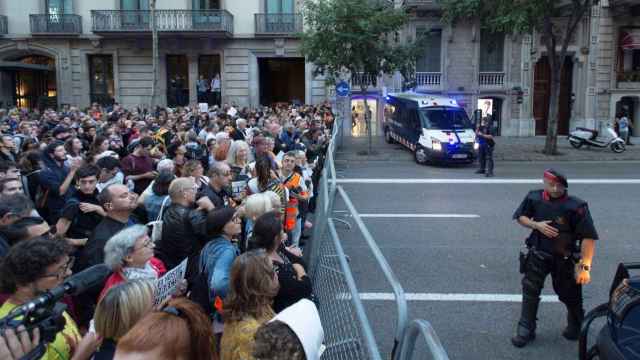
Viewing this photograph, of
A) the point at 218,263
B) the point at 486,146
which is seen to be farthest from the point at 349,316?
the point at 486,146

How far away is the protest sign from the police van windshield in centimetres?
1578

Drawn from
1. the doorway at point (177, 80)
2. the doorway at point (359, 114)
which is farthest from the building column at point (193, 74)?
the doorway at point (359, 114)

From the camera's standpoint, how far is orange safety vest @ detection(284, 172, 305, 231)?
23.5 ft

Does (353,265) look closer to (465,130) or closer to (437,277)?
(437,277)

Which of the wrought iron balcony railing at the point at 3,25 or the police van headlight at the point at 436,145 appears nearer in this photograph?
the police van headlight at the point at 436,145

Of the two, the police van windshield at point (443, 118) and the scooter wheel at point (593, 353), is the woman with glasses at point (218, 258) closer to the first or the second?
the scooter wheel at point (593, 353)

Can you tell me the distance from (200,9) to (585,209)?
89.2 ft

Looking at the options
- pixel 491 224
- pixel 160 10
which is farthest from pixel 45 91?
pixel 491 224

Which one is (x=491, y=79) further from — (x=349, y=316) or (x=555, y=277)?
(x=349, y=316)

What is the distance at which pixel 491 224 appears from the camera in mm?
10453

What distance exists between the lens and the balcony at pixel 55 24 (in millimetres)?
29344

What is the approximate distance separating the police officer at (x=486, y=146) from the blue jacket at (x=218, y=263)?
1305 centimetres

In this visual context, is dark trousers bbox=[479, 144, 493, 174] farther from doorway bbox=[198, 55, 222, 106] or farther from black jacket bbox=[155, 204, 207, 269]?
doorway bbox=[198, 55, 222, 106]

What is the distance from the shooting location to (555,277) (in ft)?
18.4
